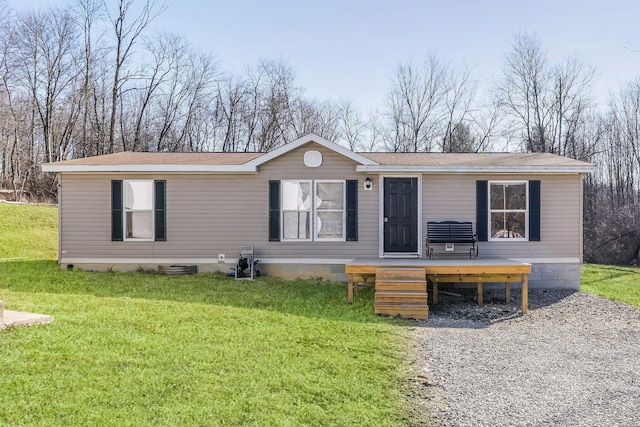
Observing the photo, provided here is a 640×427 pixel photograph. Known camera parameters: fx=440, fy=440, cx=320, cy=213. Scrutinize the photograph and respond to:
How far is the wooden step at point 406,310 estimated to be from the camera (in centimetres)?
667

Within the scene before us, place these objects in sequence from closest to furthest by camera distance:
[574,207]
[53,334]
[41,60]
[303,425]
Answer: [303,425] < [53,334] < [574,207] < [41,60]

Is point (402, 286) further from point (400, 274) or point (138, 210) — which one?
point (138, 210)

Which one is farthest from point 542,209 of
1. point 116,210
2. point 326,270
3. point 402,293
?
point 116,210

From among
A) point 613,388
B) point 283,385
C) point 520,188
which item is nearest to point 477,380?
point 613,388

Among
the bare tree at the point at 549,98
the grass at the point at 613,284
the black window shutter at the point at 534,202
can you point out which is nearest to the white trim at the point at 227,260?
the black window shutter at the point at 534,202

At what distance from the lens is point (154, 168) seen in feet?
30.6

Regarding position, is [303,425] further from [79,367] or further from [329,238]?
[329,238]

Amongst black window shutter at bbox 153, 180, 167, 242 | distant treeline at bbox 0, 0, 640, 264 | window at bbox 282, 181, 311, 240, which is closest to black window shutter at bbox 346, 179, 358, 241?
window at bbox 282, 181, 311, 240

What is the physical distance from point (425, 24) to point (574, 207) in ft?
47.2

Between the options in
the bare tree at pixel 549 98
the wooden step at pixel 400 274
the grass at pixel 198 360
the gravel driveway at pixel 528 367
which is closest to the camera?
the grass at pixel 198 360

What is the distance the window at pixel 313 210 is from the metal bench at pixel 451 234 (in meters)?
1.84

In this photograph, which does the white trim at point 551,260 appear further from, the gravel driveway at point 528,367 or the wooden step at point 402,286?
the wooden step at point 402,286

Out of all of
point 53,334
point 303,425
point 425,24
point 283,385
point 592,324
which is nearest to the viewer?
point 303,425

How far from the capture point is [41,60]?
75.9ft
